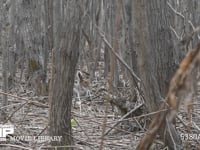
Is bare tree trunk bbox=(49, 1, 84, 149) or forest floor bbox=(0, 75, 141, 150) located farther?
forest floor bbox=(0, 75, 141, 150)

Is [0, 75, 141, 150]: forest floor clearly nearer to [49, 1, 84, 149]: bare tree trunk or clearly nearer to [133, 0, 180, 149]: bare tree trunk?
[49, 1, 84, 149]: bare tree trunk

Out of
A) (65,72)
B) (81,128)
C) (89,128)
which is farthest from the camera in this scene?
(89,128)

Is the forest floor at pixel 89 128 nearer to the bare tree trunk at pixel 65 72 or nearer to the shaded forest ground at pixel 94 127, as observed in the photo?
the shaded forest ground at pixel 94 127

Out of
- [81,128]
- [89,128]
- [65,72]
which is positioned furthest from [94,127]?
[65,72]

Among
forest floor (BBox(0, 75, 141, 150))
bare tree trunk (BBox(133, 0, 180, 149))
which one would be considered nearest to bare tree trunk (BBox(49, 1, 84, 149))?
forest floor (BBox(0, 75, 141, 150))

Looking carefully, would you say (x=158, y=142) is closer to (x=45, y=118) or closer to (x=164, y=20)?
(x=164, y=20)

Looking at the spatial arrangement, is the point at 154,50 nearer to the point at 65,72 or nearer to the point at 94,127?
the point at 65,72

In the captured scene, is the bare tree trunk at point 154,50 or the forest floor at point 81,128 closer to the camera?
the bare tree trunk at point 154,50

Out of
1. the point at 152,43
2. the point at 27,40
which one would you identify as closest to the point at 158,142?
the point at 152,43

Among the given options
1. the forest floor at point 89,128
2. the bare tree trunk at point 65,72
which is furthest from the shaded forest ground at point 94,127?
the bare tree trunk at point 65,72

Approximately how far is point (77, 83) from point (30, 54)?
844 millimetres

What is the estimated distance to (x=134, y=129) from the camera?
12.6ft

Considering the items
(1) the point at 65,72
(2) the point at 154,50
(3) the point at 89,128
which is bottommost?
(3) the point at 89,128

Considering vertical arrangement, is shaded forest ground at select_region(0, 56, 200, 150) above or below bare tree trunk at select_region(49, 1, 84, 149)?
below
